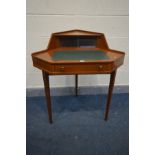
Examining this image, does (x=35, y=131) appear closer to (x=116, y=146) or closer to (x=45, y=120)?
(x=45, y=120)

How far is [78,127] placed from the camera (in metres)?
2.06

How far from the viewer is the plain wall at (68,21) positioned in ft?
8.04

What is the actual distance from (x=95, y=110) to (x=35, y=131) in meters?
0.64

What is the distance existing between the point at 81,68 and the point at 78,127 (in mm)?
535

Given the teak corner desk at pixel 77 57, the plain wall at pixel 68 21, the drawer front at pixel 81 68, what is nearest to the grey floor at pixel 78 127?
the teak corner desk at pixel 77 57

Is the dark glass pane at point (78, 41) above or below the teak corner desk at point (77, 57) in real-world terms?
above

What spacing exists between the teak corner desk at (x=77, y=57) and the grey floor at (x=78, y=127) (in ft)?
0.41

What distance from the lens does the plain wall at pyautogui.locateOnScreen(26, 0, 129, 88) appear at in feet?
8.04

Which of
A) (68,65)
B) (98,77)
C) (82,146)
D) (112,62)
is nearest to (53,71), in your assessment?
(68,65)

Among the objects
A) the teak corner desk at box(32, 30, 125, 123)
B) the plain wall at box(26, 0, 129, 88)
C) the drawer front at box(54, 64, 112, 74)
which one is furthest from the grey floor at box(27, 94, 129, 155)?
the drawer front at box(54, 64, 112, 74)

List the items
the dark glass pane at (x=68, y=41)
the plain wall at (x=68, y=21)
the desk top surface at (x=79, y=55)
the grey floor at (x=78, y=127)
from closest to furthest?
the grey floor at (x=78, y=127) → the desk top surface at (x=79, y=55) → the dark glass pane at (x=68, y=41) → the plain wall at (x=68, y=21)

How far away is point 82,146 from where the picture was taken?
1.79 metres

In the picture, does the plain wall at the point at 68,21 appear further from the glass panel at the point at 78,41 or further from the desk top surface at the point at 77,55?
the desk top surface at the point at 77,55

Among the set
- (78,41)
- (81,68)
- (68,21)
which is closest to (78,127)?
(81,68)
